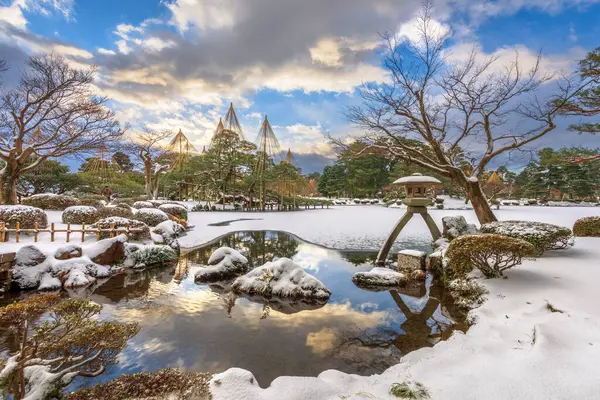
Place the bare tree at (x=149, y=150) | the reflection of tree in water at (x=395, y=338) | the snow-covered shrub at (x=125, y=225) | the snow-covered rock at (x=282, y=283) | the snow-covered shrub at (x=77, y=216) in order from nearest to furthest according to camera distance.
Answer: the reflection of tree in water at (x=395, y=338)
the snow-covered rock at (x=282, y=283)
the snow-covered shrub at (x=125, y=225)
the snow-covered shrub at (x=77, y=216)
the bare tree at (x=149, y=150)

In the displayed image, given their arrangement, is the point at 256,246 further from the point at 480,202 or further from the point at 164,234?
the point at 480,202

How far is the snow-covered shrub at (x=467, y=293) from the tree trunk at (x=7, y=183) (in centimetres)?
1780

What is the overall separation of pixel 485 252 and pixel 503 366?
326 centimetres

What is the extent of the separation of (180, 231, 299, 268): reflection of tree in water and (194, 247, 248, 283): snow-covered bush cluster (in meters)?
0.90

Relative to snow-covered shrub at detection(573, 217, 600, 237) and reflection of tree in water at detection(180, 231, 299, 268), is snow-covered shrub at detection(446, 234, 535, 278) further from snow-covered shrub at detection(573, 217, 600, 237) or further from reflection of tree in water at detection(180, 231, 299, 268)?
reflection of tree in water at detection(180, 231, 299, 268)

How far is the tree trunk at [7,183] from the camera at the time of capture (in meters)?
11.1

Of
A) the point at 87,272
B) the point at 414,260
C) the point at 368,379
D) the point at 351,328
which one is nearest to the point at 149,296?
the point at 87,272

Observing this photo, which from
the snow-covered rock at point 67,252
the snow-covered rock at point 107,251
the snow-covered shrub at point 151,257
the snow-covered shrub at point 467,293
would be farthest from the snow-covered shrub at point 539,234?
the snow-covered rock at point 67,252

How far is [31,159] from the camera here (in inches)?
717

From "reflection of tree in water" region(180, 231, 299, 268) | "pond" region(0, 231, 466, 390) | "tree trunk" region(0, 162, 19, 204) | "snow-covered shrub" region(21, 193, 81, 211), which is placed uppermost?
"tree trunk" region(0, 162, 19, 204)

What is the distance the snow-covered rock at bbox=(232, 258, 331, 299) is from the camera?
5.99 m

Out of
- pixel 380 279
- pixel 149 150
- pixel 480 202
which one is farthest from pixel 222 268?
pixel 149 150

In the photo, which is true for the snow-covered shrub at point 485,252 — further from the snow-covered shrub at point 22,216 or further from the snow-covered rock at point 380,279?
the snow-covered shrub at point 22,216

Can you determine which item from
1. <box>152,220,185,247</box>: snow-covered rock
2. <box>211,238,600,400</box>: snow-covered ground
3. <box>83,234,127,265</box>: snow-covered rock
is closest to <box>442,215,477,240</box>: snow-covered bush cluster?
<box>211,238,600,400</box>: snow-covered ground
